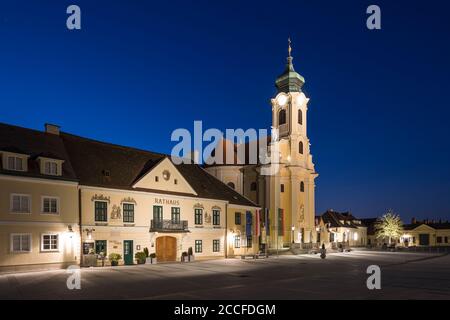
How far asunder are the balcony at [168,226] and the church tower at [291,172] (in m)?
22.6

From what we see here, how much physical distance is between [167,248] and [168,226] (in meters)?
2.21

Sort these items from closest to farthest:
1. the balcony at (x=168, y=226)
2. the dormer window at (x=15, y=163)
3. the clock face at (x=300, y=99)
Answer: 1. the dormer window at (x=15, y=163)
2. the balcony at (x=168, y=226)
3. the clock face at (x=300, y=99)

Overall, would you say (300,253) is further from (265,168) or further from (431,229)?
(431,229)

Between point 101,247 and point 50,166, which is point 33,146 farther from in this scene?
point 101,247

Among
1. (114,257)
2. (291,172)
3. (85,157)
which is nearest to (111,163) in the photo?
(85,157)

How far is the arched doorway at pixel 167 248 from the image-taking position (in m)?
38.5

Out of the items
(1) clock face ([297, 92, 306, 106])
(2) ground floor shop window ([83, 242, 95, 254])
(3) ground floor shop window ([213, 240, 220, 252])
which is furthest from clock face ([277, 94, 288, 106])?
(2) ground floor shop window ([83, 242, 95, 254])

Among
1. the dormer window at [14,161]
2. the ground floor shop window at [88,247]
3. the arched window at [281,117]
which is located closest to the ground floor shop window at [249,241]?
the ground floor shop window at [88,247]

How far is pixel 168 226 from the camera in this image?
3803 centimetres

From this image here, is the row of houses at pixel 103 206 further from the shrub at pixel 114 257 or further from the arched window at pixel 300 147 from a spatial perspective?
the arched window at pixel 300 147

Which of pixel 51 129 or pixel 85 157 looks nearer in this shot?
pixel 51 129
